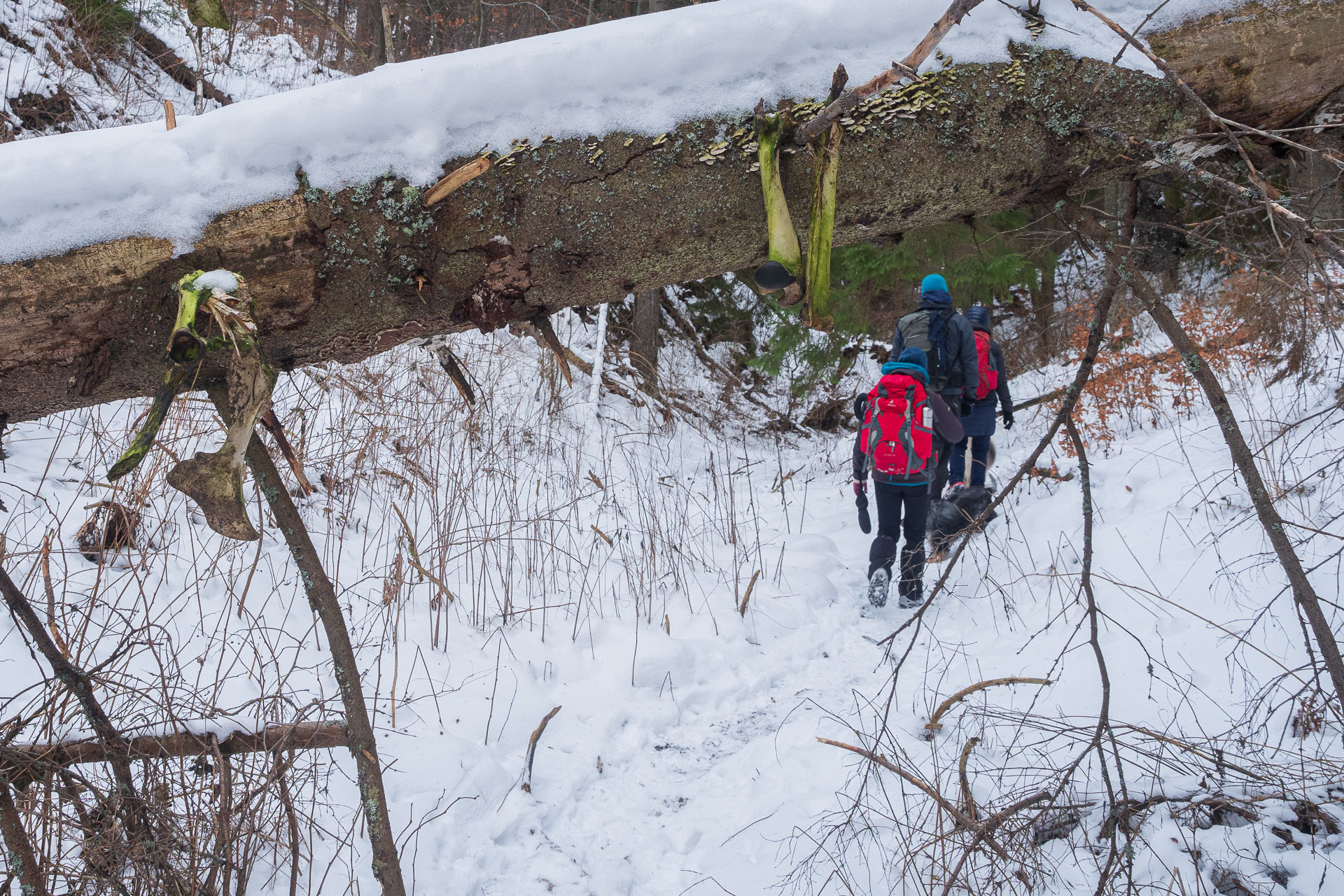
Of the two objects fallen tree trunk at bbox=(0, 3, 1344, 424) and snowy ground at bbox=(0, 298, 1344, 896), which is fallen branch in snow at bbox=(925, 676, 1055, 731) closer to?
snowy ground at bbox=(0, 298, 1344, 896)

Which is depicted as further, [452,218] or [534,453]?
[534,453]

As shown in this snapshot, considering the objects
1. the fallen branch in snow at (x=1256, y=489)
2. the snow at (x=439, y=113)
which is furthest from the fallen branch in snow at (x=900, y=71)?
the fallen branch in snow at (x=1256, y=489)

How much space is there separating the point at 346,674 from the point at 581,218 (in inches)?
35.8

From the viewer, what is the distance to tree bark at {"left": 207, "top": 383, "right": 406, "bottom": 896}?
1299 mm

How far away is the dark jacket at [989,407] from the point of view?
4.95m

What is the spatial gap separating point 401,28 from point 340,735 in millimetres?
14260

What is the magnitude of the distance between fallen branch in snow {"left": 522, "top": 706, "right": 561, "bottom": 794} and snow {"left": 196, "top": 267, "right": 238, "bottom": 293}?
6.62 feet

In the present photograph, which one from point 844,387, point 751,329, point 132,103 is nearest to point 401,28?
point 132,103

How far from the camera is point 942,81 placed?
52.2 inches

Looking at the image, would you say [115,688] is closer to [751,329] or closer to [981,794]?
[981,794]

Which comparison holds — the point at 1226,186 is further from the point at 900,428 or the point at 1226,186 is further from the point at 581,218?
the point at 900,428

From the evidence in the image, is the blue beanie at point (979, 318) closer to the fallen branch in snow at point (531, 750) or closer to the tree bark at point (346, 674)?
the fallen branch in snow at point (531, 750)

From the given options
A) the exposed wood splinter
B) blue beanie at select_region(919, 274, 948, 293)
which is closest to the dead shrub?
the exposed wood splinter

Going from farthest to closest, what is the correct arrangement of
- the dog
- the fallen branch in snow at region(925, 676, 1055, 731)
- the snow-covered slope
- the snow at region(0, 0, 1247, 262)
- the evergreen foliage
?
the evergreen foliage < the snow-covered slope < the dog < the fallen branch in snow at region(925, 676, 1055, 731) < the snow at region(0, 0, 1247, 262)
